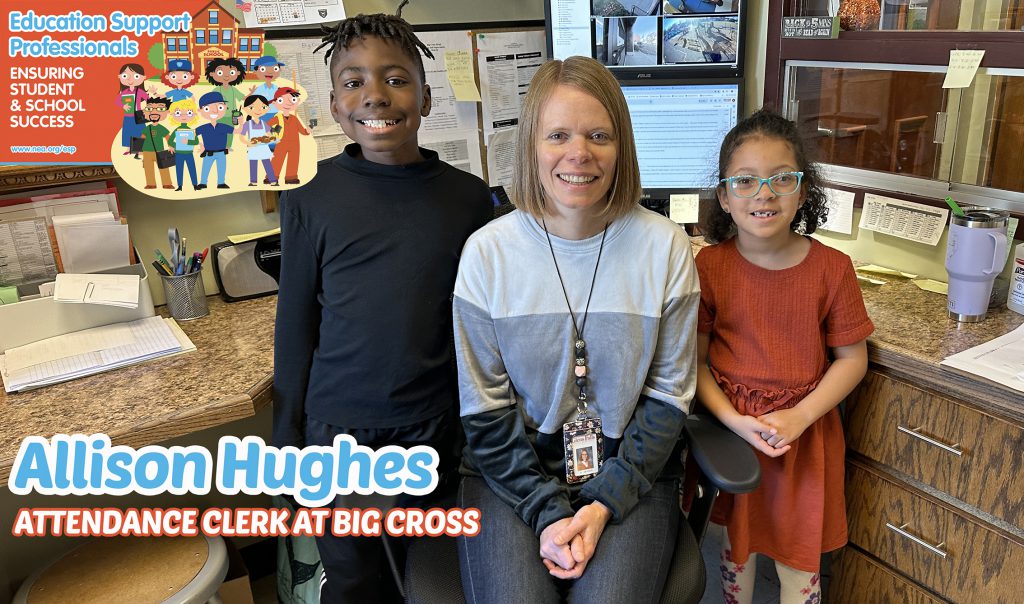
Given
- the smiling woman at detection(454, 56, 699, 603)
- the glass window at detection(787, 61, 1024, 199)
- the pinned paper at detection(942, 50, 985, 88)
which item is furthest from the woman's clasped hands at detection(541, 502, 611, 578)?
the pinned paper at detection(942, 50, 985, 88)

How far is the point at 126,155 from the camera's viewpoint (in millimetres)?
1646

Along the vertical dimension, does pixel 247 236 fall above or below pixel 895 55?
below

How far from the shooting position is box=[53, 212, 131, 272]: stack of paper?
1565 mm

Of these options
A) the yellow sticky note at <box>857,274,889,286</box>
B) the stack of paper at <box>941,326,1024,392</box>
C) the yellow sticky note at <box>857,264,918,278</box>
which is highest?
the yellow sticky note at <box>857,264,918,278</box>

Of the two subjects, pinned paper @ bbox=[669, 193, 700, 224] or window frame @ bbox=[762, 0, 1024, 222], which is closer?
window frame @ bbox=[762, 0, 1024, 222]

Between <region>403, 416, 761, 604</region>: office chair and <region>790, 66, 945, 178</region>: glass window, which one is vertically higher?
<region>790, 66, 945, 178</region>: glass window

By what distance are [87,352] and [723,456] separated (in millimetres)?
1172

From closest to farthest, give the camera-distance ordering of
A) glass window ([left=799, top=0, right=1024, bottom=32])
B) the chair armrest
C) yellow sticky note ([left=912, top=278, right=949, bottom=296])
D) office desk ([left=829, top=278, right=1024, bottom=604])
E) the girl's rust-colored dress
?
the chair armrest
office desk ([left=829, top=278, right=1024, bottom=604])
the girl's rust-colored dress
glass window ([left=799, top=0, right=1024, bottom=32])
yellow sticky note ([left=912, top=278, right=949, bottom=296])

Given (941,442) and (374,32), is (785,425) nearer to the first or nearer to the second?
(941,442)

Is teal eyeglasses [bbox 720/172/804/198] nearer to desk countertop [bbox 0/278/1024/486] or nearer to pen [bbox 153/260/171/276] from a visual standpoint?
desk countertop [bbox 0/278/1024/486]

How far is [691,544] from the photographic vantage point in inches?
48.8

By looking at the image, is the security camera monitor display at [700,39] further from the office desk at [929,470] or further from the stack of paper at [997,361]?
the stack of paper at [997,361]

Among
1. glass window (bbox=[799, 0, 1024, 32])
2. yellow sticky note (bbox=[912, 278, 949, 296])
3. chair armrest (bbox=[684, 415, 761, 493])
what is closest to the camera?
chair armrest (bbox=[684, 415, 761, 493])

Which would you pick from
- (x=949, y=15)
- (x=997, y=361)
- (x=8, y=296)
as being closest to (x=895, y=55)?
(x=949, y=15)
